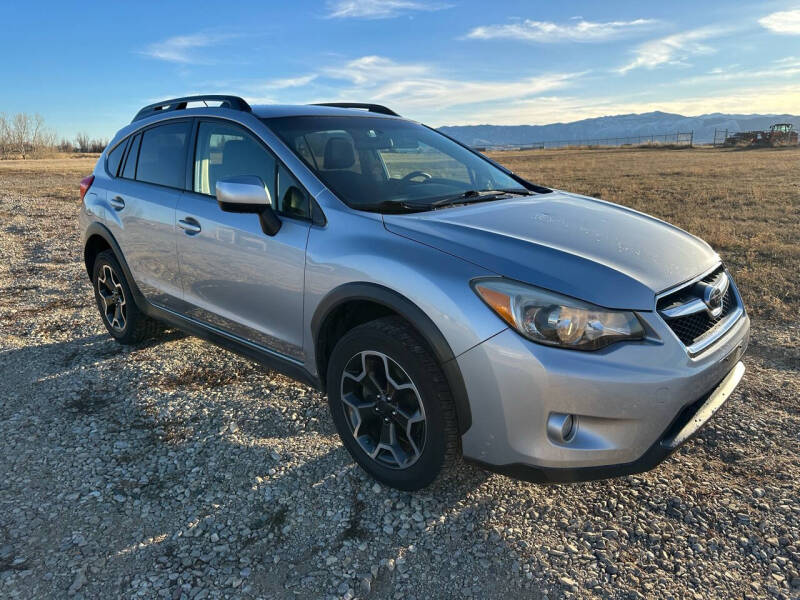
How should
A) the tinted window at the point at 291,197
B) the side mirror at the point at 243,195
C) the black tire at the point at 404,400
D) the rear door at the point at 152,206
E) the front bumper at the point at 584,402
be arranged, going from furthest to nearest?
the rear door at the point at 152,206, the tinted window at the point at 291,197, the side mirror at the point at 243,195, the black tire at the point at 404,400, the front bumper at the point at 584,402

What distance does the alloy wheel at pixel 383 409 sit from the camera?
258 cm

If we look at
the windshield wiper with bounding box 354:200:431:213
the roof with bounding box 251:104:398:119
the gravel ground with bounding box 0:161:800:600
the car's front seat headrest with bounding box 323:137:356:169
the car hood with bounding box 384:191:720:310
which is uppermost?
the roof with bounding box 251:104:398:119

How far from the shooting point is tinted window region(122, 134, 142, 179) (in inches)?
171

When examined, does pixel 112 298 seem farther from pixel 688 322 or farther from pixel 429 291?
pixel 688 322

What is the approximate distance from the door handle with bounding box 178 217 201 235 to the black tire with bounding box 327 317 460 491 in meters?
1.33

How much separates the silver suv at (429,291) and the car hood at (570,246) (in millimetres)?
11

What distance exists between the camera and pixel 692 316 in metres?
2.45

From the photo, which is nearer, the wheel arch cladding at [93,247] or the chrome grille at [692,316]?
the chrome grille at [692,316]

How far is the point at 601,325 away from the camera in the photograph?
7.19 feet

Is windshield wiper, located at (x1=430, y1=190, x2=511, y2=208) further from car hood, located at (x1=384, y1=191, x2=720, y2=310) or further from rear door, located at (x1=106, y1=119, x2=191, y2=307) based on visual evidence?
rear door, located at (x1=106, y1=119, x2=191, y2=307)

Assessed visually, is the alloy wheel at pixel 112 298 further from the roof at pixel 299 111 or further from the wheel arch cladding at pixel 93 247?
the roof at pixel 299 111

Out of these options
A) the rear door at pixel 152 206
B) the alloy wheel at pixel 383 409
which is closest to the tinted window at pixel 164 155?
the rear door at pixel 152 206

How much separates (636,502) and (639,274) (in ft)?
3.56

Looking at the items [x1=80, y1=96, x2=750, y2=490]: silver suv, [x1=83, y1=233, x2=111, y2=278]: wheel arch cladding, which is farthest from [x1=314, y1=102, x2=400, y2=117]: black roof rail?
[x1=83, y1=233, x2=111, y2=278]: wheel arch cladding
